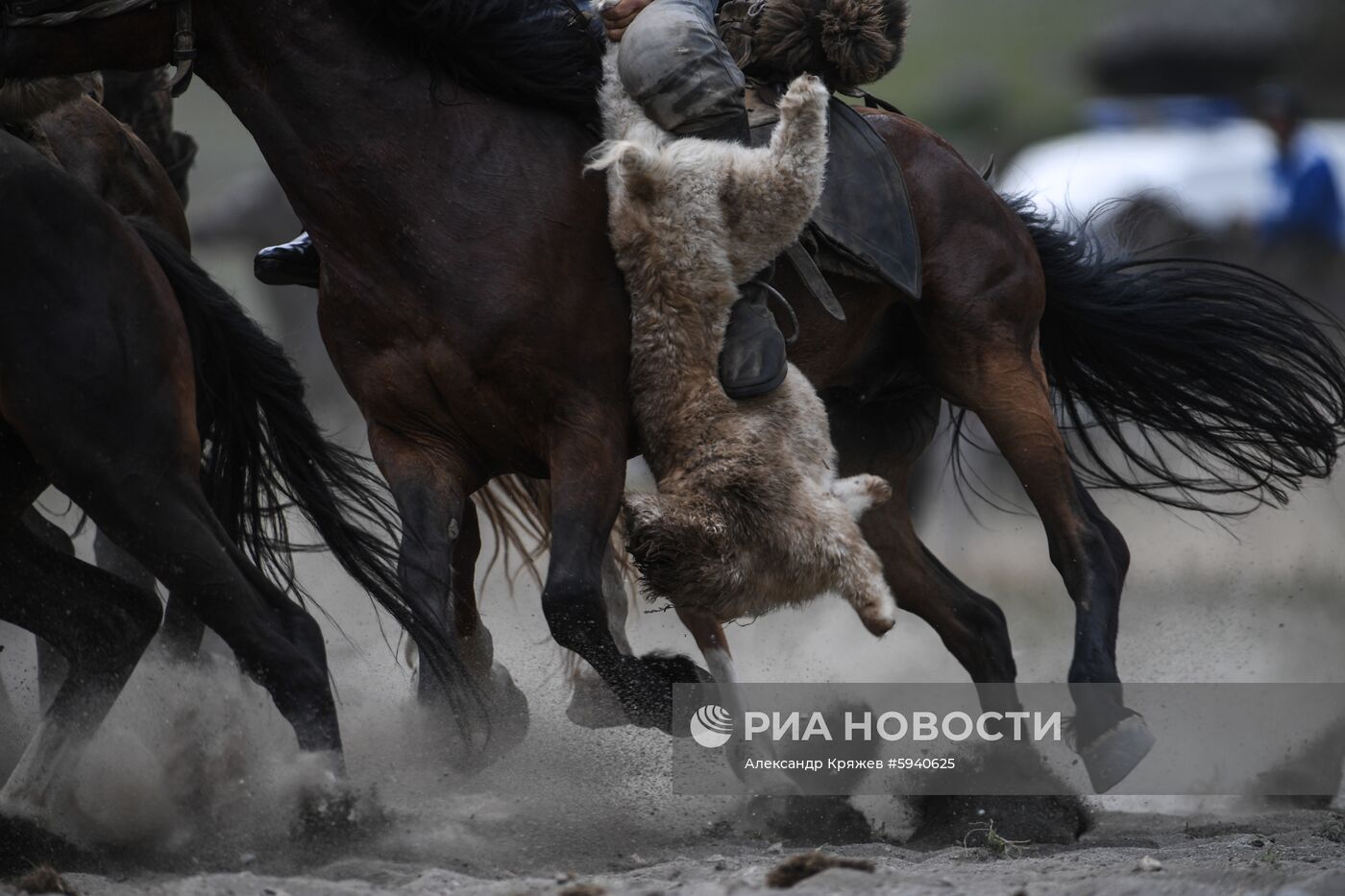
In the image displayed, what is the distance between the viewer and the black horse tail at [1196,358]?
16.7 feet

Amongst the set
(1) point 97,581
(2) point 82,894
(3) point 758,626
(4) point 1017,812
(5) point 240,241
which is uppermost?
(5) point 240,241

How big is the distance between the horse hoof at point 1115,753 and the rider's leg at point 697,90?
49.3 inches

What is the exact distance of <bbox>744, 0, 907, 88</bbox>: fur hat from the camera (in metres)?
4.32

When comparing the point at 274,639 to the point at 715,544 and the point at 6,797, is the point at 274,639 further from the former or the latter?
the point at 715,544

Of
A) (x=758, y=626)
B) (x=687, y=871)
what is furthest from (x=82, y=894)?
(x=758, y=626)

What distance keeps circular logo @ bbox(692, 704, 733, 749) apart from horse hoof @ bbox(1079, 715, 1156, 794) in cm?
90

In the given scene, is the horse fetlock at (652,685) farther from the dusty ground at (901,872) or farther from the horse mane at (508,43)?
the horse mane at (508,43)

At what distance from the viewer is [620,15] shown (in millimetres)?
4020

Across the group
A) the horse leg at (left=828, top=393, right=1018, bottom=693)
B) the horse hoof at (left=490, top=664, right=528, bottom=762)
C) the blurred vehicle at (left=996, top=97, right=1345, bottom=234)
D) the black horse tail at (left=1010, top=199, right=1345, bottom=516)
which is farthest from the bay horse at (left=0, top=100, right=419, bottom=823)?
the blurred vehicle at (left=996, top=97, right=1345, bottom=234)

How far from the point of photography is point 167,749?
13.1 feet

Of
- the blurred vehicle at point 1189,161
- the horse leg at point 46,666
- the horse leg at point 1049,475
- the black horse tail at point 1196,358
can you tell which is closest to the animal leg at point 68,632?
the horse leg at point 46,666

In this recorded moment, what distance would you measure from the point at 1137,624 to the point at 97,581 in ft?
13.8

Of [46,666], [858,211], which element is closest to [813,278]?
[858,211]

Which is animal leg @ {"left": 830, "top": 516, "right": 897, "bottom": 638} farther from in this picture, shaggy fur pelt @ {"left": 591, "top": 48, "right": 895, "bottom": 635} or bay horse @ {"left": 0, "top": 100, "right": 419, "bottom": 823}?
bay horse @ {"left": 0, "top": 100, "right": 419, "bottom": 823}
